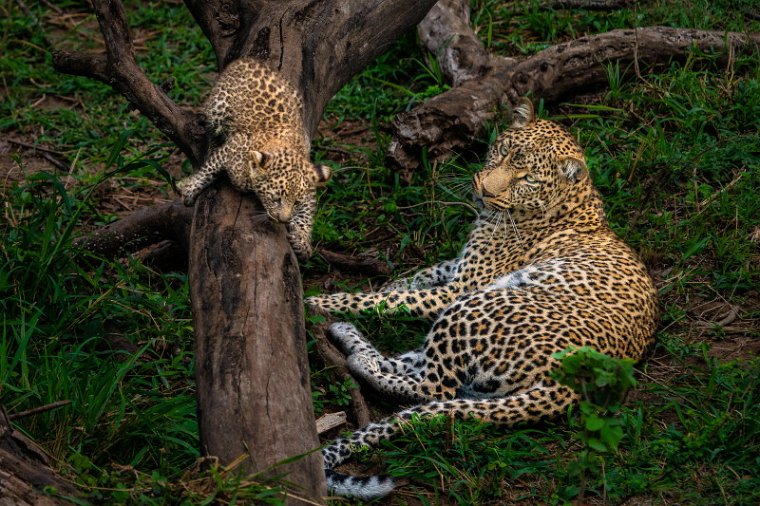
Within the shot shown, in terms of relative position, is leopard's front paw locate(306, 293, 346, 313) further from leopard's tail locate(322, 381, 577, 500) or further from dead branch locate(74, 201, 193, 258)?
leopard's tail locate(322, 381, 577, 500)

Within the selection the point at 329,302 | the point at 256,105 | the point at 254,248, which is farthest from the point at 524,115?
the point at 254,248

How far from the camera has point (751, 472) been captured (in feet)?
18.0

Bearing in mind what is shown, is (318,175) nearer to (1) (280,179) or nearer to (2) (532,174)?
(1) (280,179)

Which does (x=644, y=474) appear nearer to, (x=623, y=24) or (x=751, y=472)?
(x=751, y=472)

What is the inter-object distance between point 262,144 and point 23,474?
9.80 ft

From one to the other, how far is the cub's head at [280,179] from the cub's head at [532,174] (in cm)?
142

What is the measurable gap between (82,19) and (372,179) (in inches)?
192

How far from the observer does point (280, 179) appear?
6.21m

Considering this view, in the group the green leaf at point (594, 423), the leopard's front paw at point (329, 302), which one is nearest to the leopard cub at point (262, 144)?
the leopard's front paw at point (329, 302)

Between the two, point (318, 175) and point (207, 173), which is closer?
point (207, 173)

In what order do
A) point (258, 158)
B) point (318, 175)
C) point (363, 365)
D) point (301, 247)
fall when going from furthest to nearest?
point (301, 247) → point (318, 175) → point (363, 365) → point (258, 158)

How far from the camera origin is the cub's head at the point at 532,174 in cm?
718

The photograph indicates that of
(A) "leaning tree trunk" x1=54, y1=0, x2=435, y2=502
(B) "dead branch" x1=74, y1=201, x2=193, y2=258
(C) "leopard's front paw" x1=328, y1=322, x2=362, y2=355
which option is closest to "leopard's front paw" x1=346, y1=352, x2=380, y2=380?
(C) "leopard's front paw" x1=328, y1=322, x2=362, y2=355

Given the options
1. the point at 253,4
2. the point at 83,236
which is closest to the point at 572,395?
the point at 253,4
